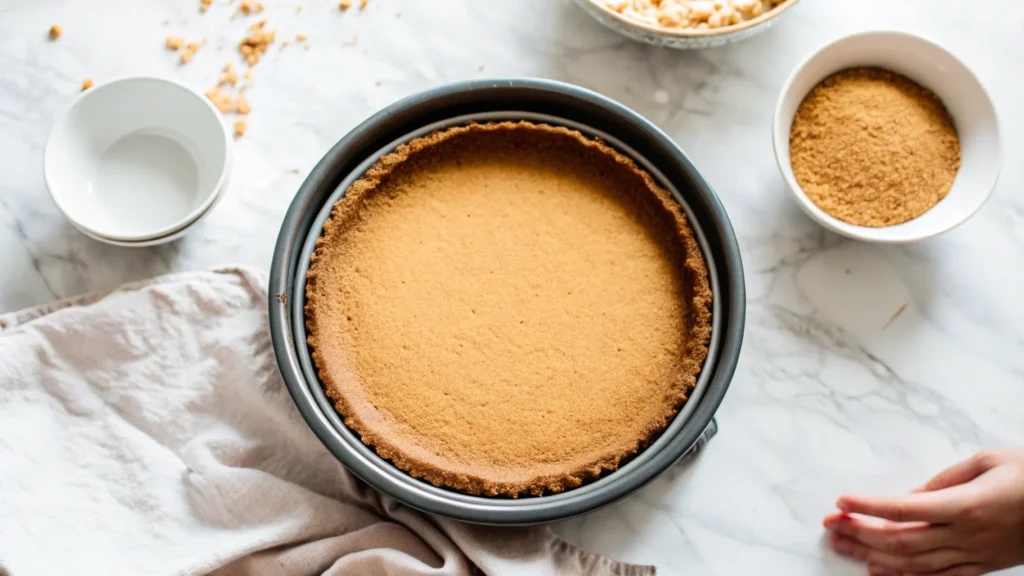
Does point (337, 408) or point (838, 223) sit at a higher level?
point (838, 223)

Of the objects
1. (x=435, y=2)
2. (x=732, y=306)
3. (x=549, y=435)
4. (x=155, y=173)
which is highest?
(x=435, y=2)

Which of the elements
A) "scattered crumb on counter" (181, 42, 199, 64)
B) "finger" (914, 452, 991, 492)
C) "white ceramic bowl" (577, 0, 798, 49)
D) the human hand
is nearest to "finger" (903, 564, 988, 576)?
the human hand

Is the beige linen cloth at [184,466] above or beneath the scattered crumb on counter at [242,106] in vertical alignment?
beneath

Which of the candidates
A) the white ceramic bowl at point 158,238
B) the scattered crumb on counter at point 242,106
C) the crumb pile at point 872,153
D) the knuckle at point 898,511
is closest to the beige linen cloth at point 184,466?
the white ceramic bowl at point 158,238

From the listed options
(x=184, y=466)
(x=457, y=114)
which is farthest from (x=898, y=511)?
(x=184, y=466)

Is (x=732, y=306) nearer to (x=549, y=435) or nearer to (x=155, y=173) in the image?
(x=549, y=435)

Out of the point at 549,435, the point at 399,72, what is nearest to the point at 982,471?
the point at 549,435

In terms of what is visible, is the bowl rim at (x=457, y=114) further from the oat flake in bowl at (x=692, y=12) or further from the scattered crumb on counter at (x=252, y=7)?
the scattered crumb on counter at (x=252, y=7)
